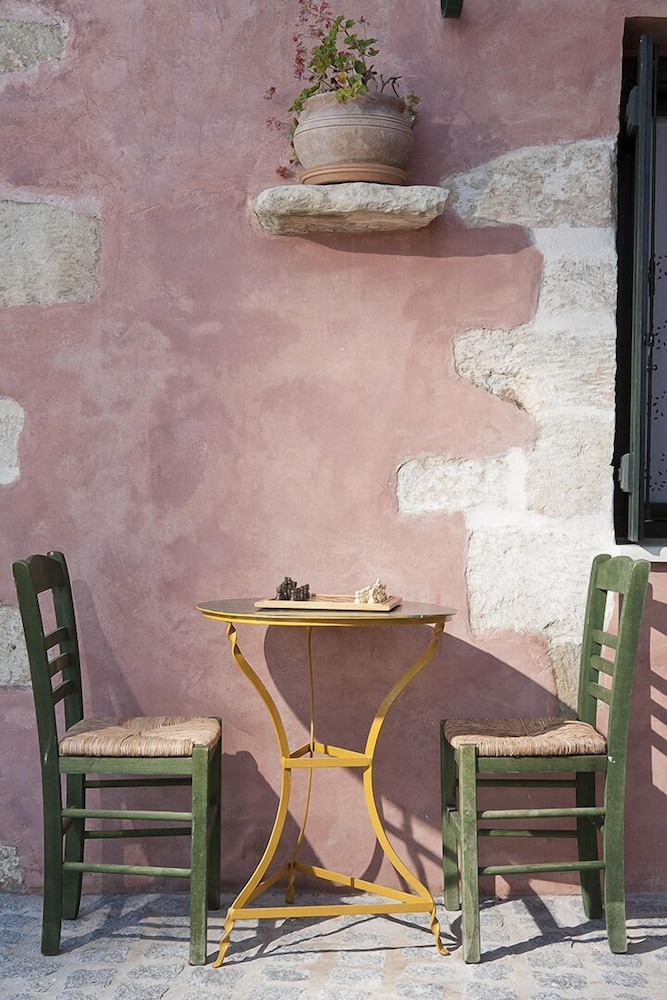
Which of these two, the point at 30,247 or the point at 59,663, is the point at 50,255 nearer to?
the point at 30,247

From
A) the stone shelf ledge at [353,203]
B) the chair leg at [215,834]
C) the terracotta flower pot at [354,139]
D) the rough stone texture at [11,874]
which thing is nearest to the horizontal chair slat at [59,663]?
the chair leg at [215,834]

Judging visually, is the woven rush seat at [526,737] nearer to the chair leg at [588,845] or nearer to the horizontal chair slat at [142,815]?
the chair leg at [588,845]

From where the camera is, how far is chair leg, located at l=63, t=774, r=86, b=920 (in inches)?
109

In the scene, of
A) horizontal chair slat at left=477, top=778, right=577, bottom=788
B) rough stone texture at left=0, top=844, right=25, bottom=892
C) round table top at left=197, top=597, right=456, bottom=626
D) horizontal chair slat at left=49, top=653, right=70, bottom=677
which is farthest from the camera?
rough stone texture at left=0, top=844, right=25, bottom=892

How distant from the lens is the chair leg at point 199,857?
2.49 metres

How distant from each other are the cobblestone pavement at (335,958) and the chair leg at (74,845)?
45 mm

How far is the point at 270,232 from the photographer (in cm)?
305

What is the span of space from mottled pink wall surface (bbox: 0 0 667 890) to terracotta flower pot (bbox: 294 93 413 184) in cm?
16

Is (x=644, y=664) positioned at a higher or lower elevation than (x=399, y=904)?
higher

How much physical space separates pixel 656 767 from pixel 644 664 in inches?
11.5

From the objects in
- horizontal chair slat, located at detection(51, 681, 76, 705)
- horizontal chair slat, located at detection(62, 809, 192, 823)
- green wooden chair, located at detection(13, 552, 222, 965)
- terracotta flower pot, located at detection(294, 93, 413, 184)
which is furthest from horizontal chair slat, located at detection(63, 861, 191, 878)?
terracotta flower pot, located at detection(294, 93, 413, 184)

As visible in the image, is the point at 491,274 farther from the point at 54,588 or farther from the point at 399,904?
the point at 399,904

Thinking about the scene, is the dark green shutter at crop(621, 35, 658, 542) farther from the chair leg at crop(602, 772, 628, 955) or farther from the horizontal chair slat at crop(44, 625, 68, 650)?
the horizontal chair slat at crop(44, 625, 68, 650)

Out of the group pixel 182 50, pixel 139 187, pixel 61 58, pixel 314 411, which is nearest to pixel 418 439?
pixel 314 411
